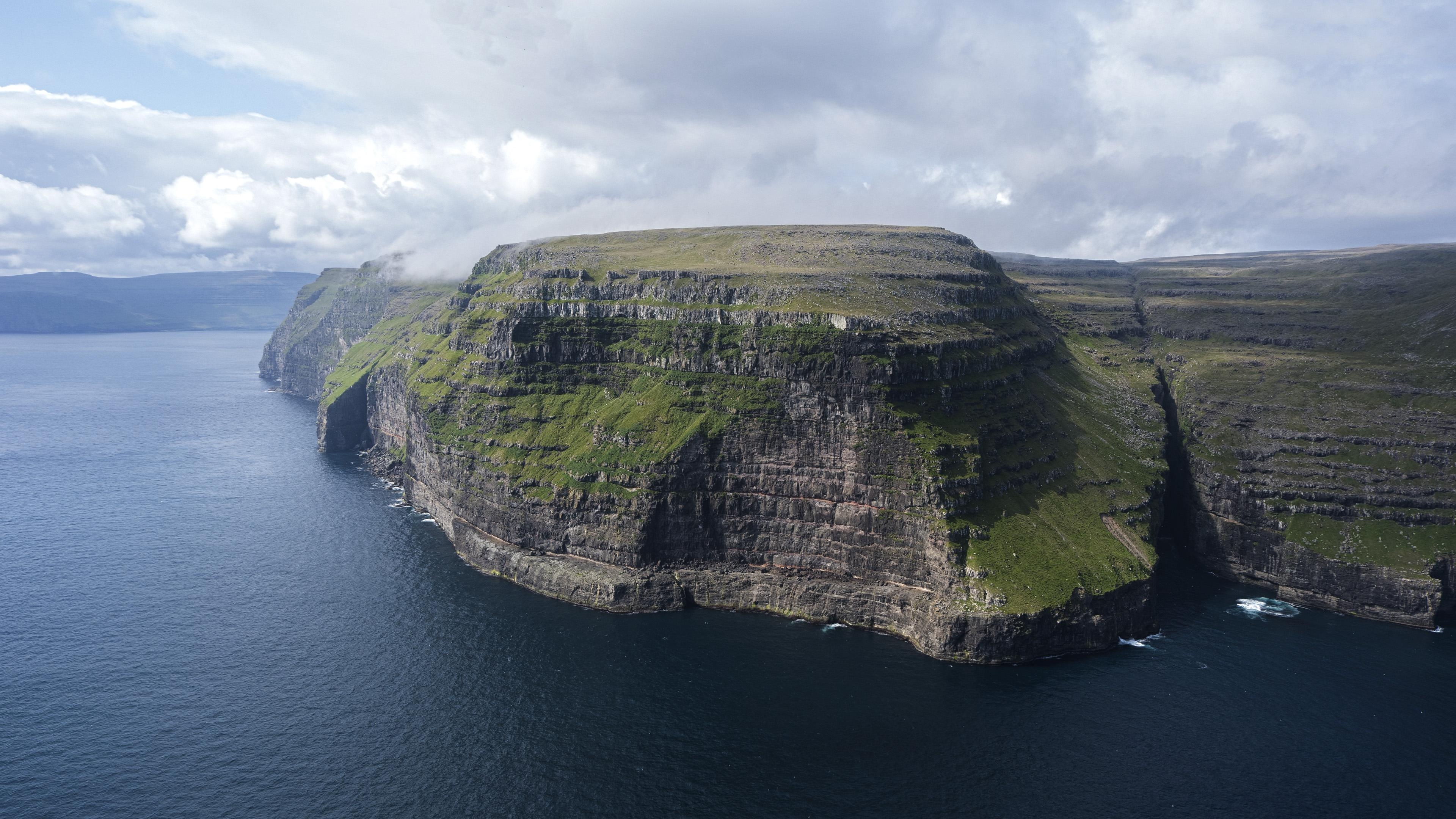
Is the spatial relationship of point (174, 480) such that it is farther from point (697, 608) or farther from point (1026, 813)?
point (1026, 813)

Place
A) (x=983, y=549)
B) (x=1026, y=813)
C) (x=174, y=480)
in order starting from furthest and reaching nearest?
(x=174, y=480), (x=983, y=549), (x=1026, y=813)

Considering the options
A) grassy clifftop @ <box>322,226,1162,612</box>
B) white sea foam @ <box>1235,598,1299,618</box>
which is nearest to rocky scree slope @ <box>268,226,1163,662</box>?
grassy clifftop @ <box>322,226,1162,612</box>

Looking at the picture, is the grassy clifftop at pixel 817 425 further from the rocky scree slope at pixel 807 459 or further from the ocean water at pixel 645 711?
the ocean water at pixel 645 711

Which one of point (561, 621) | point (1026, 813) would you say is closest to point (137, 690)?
point (561, 621)

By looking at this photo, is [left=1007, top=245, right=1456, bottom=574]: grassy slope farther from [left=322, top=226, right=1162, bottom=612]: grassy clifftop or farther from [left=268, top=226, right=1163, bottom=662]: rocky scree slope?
[left=268, top=226, right=1163, bottom=662]: rocky scree slope

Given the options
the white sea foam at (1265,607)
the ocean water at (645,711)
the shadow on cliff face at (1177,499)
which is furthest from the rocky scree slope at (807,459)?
the white sea foam at (1265,607)

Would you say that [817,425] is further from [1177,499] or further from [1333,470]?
[1333,470]
